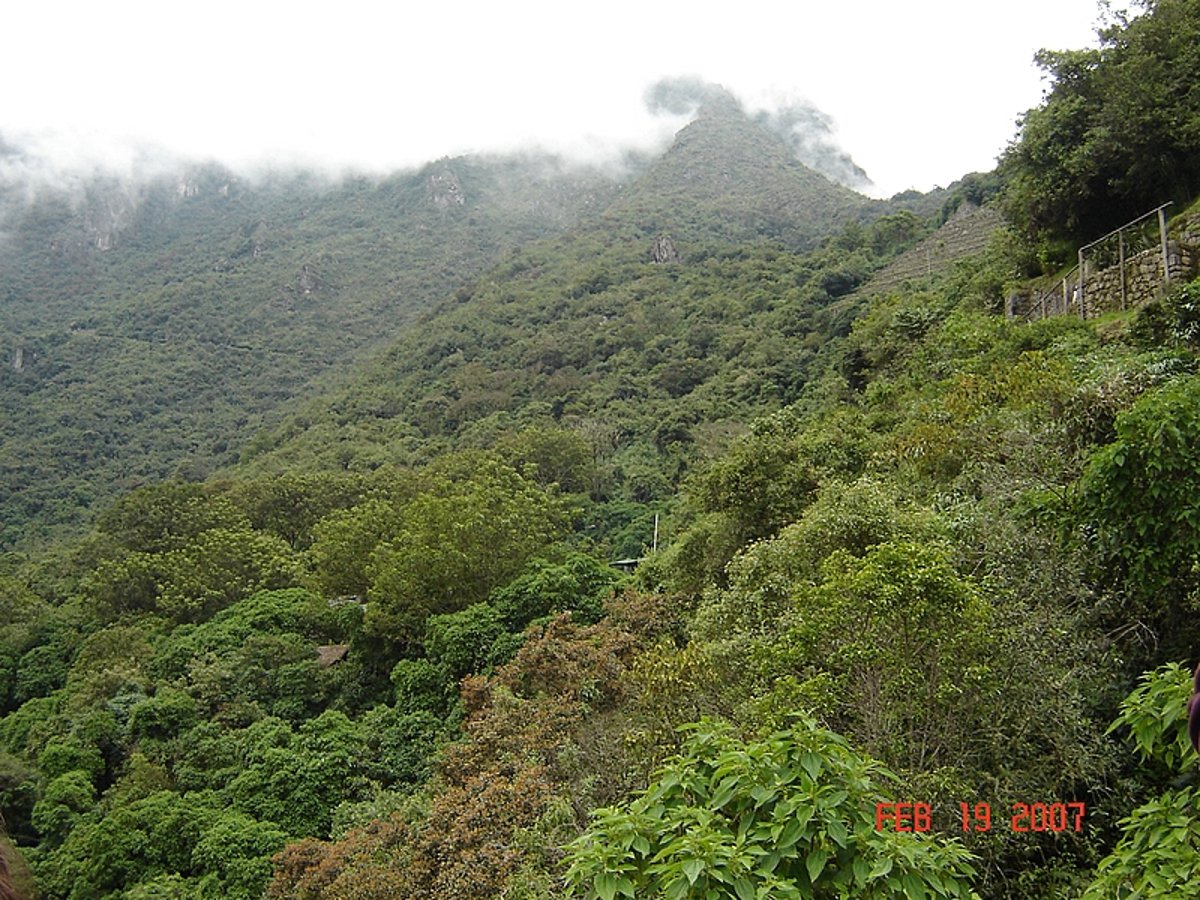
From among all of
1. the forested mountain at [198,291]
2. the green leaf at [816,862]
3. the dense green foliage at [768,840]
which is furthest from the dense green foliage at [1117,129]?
the forested mountain at [198,291]

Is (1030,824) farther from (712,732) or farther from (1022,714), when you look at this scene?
(712,732)

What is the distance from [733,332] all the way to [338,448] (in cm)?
2469

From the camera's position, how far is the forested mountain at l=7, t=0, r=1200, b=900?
159 inches

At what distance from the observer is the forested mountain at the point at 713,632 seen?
159 inches

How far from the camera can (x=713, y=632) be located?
29.3 feet

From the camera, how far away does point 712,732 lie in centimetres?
420

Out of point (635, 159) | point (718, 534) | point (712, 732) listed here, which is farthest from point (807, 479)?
point (635, 159)
